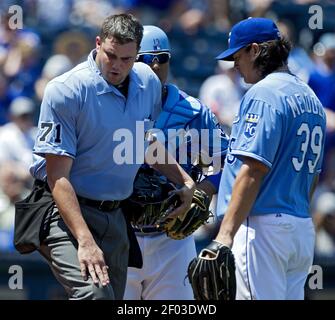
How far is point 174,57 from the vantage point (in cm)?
1120

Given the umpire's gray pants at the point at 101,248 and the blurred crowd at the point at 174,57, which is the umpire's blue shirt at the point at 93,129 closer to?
the umpire's gray pants at the point at 101,248

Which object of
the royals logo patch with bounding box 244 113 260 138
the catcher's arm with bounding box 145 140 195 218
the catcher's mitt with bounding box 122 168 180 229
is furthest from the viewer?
the catcher's mitt with bounding box 122 168 180 229

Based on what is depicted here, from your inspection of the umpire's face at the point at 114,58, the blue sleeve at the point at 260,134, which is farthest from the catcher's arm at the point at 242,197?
the umpire's face at the point at 114,58

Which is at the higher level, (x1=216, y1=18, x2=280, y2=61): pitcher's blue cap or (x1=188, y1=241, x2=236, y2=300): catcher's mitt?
(x1=216, y1=18, x2=280, y2=61): pitcher's blue cap

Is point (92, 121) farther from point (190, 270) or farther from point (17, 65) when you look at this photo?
point (17, 65)

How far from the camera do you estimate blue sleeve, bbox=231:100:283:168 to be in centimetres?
484

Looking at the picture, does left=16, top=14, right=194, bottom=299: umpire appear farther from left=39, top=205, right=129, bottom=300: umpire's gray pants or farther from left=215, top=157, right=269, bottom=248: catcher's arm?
left=215, top=157, right=269, bottom=248: catcher's arm

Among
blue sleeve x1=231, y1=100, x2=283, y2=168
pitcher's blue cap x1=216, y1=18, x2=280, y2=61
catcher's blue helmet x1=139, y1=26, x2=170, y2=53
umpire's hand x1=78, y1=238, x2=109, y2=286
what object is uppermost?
pitcher's blue cap x1=216, y1=18, x2=280, y2=61

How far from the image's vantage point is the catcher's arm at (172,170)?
529 centimetres

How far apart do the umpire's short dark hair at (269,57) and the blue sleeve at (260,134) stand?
0.96 feet

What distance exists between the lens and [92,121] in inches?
192

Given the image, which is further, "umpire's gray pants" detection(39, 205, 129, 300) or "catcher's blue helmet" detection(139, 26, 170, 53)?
"catcher's blue helmet" detection(139, 26, 170, 53)

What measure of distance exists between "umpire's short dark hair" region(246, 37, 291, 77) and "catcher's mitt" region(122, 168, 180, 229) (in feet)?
2.70

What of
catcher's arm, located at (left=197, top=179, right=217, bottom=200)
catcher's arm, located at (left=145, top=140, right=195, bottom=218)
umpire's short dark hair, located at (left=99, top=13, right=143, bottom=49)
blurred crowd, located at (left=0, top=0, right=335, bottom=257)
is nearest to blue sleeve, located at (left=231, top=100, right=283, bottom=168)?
catcher's arm, located at (left=145, top=140, right=195, bottom=218)
